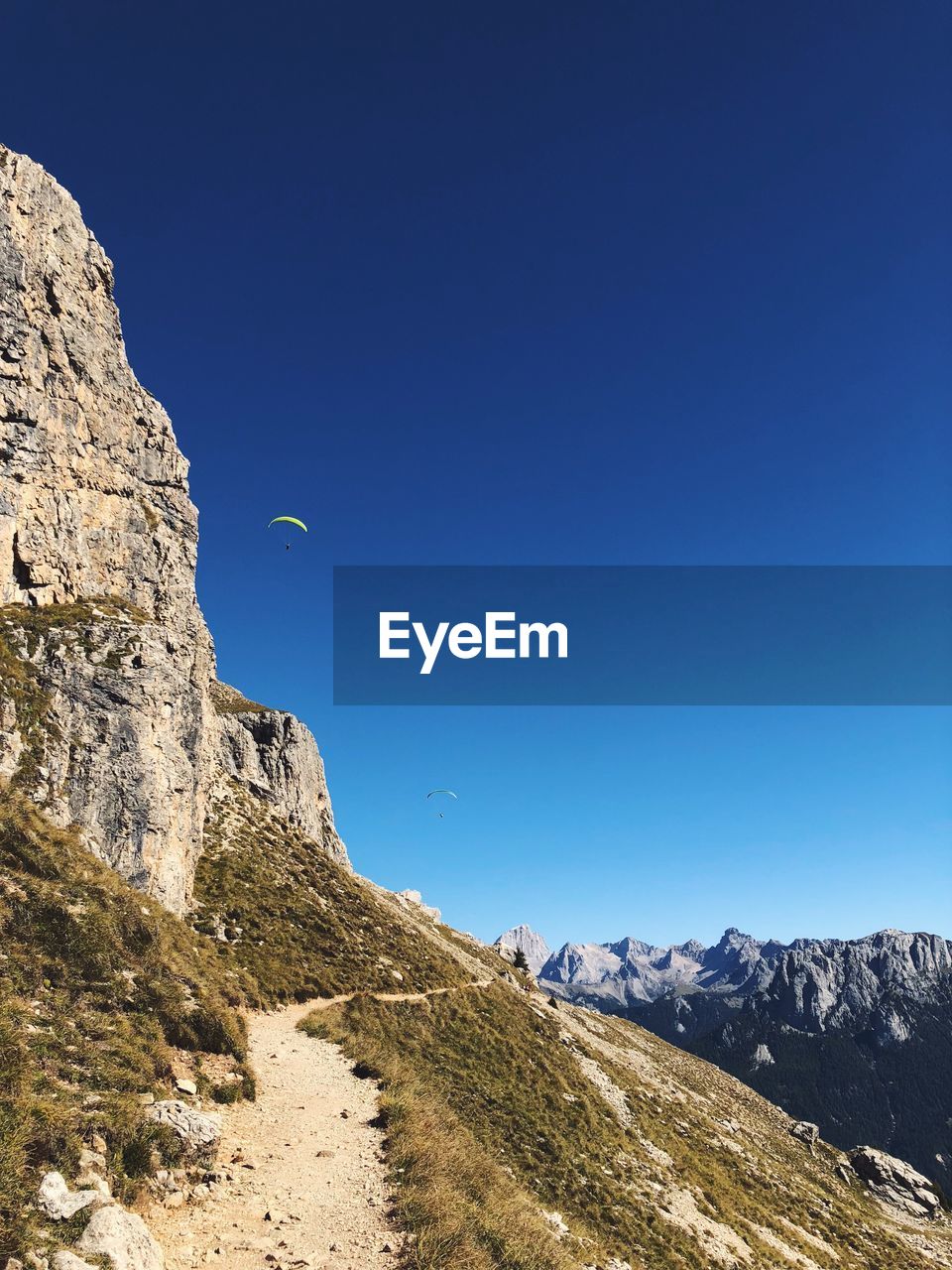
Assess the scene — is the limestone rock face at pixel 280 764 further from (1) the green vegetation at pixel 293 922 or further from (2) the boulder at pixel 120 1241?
(2) the boulder at pixel 120 1241

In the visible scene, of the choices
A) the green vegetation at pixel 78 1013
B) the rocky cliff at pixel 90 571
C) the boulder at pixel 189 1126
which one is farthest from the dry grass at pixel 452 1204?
the rocky cliff at pixel 90 571

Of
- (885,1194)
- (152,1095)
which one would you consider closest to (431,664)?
(152,1095)

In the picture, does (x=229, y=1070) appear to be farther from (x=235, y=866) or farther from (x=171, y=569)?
(x=171, y=569)

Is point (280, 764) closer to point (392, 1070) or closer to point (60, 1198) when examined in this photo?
point (392, 1070)

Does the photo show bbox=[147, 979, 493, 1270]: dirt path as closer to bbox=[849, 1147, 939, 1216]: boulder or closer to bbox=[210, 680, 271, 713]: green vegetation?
bbox=[210, 680, 271, 713]: green vegetation

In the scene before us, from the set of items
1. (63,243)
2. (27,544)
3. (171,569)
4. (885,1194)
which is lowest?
(885,1194)

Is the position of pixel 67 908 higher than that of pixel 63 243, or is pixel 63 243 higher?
pixel 63 243
